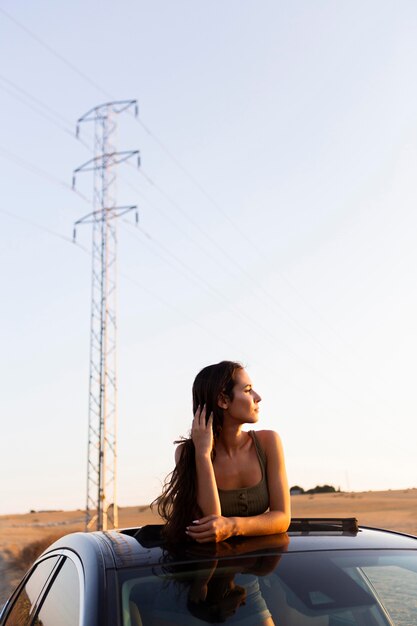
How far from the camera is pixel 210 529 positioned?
11.6 ft

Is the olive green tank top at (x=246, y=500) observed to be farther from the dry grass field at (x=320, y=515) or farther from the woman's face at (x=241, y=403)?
the dry grass field at (x=320, y=515)

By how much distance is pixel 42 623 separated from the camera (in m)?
3.51

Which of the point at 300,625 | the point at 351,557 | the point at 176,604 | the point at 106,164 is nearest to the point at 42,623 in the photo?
the point at 176,604

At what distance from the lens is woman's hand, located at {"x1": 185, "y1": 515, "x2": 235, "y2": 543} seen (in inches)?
139

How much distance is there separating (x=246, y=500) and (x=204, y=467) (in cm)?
30

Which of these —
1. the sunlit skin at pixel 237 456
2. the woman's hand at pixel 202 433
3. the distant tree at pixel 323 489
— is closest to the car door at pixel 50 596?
the sunlit skin at pixel 237 456

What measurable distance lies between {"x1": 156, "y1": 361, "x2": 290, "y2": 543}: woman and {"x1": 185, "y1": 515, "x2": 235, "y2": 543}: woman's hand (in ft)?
0.84

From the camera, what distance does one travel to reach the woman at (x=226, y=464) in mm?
3990

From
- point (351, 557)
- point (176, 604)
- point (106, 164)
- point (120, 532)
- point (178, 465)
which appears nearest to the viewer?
point (176, 604)

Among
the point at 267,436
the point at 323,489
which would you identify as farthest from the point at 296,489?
the point at 267,436

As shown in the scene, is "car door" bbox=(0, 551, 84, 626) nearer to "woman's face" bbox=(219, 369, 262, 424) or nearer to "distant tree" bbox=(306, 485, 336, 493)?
"woman's face" bbox=(219, 369, 262, 424)

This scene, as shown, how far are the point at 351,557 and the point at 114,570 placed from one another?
2.86ft

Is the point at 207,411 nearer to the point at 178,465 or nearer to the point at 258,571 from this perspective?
the point at 178,465

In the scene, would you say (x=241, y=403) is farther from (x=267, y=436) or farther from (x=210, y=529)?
(x=210, y=529)
